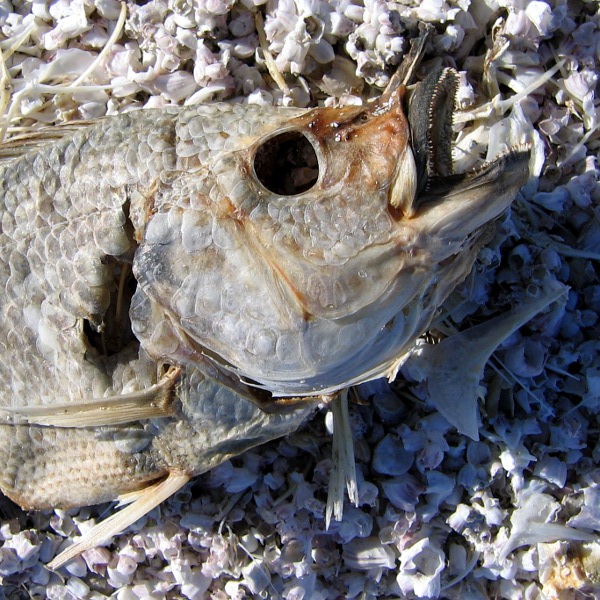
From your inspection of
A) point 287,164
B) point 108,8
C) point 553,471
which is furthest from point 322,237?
point 108,8

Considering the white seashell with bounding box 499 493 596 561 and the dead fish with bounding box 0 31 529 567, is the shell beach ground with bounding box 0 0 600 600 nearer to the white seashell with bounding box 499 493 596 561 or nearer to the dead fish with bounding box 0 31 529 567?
the white seashell with bounding box 499 493 596 561

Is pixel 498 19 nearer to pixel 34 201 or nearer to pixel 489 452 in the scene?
pixel 489 452

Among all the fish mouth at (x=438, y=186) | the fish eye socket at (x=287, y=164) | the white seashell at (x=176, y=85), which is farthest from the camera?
the white seashell at (x=176, y=85)

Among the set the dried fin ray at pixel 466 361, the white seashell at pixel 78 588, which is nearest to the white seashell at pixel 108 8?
the dried fin ray at pixel 466 361

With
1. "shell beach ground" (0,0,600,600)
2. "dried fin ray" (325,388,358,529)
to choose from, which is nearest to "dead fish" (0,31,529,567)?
"dried fin ray" (325,388,358,529)

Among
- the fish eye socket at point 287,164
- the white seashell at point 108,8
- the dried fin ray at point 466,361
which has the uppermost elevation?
the fish eye socket at point 287,164

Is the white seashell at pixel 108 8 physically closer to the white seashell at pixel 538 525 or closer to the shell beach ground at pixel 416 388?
the shell beach ground at pixel 416 388
